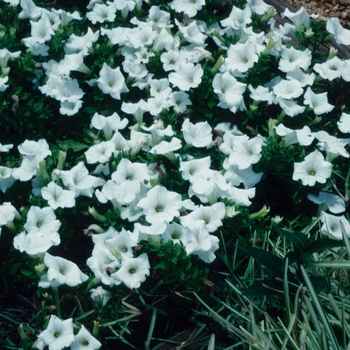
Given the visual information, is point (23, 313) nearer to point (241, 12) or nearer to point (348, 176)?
point (348, 176)

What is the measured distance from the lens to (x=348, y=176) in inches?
93.6

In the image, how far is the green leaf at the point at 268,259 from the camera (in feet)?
6.32

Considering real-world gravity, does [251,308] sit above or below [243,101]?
below

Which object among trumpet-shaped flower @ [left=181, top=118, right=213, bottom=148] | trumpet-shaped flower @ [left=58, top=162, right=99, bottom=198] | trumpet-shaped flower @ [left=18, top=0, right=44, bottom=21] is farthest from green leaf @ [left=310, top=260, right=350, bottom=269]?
trumpet-shaped flower @ [left=18, top=0, right=44, bottom=21]

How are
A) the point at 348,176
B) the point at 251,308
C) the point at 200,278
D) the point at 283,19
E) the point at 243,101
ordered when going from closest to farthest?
1. the point at 251,308
2. the point at 200,278
3. the point at 348,176
4. the point at 243,101
5. the point at 283,19

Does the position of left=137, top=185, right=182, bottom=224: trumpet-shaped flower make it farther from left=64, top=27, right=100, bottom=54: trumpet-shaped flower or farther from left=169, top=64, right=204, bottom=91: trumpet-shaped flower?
left=64, top=27, right=100, bottom=54: trumpet-shaped flower

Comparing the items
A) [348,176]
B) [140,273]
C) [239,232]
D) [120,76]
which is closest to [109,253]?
[140,273]

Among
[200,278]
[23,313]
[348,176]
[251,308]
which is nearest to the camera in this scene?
[251,308]

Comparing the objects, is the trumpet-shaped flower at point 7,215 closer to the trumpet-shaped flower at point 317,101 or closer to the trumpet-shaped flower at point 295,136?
the trumpet-shaped flower at point 295,136

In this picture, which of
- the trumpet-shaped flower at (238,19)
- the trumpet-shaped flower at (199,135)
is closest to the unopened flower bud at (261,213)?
the trumpet-shaped flower at (199,135)

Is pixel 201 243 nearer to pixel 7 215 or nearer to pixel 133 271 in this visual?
pixel 133 271

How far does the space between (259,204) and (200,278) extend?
539mm

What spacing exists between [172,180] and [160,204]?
213 mm

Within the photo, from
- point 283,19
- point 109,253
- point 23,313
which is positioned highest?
point 283,19
